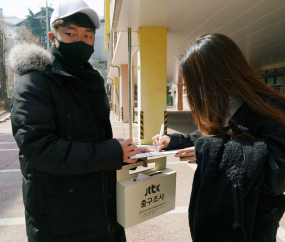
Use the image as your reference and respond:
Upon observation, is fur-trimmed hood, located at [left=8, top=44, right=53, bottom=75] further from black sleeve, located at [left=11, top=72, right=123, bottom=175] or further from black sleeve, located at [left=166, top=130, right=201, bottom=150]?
black sleeve, located at [left=166, top=130, right=201, bottom=150]

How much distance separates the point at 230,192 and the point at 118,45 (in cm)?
1028

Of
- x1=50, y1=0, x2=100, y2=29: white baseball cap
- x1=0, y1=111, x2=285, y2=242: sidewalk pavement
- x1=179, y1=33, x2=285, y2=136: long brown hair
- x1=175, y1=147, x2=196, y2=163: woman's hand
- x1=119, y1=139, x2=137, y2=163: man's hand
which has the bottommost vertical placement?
x1=0, y1=111, x2=285, y2=242: sidewalk pavement

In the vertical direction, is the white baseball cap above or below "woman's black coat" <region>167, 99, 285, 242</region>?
above

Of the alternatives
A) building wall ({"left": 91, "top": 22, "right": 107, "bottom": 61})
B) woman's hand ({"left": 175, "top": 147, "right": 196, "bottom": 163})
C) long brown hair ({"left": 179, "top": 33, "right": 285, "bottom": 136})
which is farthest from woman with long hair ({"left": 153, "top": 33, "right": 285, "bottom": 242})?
building wall ({"left": 91, "top": 22, "right": 107, "bottom": 61})

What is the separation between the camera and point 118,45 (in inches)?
408

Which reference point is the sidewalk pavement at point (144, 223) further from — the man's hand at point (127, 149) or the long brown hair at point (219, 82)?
the long brown hair at point (219, 82)

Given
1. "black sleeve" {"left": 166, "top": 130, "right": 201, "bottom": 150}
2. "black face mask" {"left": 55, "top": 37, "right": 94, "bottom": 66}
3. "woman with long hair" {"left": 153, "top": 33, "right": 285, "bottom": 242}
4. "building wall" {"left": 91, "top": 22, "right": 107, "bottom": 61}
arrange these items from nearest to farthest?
"woman with long hair" {"left": 153, "top": 33, "right": 285, "bottom": 242}
"black face mask" {"left": 55, "top": 37, "right": 94, "bottom": 66}
"black sleeve" {"left": 166, "top": 130, "right": 201, "bottom": 150}
"building wall" {"left": 91, "top": 22, "right": 107, "bottom": 61}

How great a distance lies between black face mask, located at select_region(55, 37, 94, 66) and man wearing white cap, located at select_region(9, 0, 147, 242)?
0.05 m

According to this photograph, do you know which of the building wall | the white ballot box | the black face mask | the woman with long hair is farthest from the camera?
the building wall

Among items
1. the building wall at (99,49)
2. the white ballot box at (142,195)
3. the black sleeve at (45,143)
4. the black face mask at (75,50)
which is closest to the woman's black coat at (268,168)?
the white ballot box at (142,195)

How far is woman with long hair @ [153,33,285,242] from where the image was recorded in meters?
0.95

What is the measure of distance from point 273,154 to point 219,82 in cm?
41

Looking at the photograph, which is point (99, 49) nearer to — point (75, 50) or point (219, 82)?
point (75, 50)

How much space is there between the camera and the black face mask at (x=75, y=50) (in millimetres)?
1371
